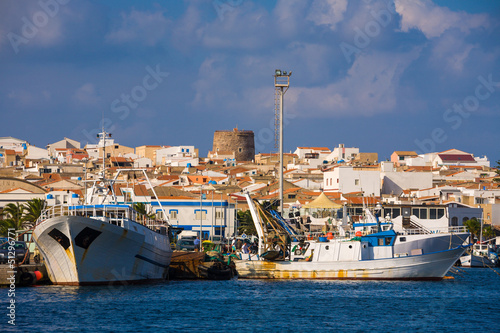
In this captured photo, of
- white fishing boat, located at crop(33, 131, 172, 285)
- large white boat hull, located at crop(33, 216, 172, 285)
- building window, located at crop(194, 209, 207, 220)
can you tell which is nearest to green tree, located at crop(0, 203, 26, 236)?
building window, located at crop(194, 209, 207, 220)

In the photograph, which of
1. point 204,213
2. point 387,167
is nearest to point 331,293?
point 204,213

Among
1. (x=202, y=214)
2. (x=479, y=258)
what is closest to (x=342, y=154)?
(x=202, y=214)

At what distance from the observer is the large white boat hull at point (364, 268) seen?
4541cm

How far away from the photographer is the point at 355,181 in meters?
98.7

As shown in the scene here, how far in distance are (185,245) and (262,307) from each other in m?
24.4

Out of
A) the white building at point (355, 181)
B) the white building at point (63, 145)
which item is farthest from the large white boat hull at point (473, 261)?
the white building at point (63, 145)

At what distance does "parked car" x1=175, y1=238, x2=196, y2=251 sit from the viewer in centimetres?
5931

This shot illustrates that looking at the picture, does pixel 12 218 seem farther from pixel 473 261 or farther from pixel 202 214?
pixel 473 261

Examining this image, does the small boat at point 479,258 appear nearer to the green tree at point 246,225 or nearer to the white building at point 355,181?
the green tree at point 246,225

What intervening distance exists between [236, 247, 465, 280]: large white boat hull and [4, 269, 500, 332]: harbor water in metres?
0.79

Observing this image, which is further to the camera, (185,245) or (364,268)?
(185,245)

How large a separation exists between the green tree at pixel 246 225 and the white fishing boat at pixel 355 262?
32070 millimetres

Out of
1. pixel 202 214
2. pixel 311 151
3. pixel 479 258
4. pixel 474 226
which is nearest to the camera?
pixel 479 258

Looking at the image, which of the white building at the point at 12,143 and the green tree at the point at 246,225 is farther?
the white building at the point at 12,143
